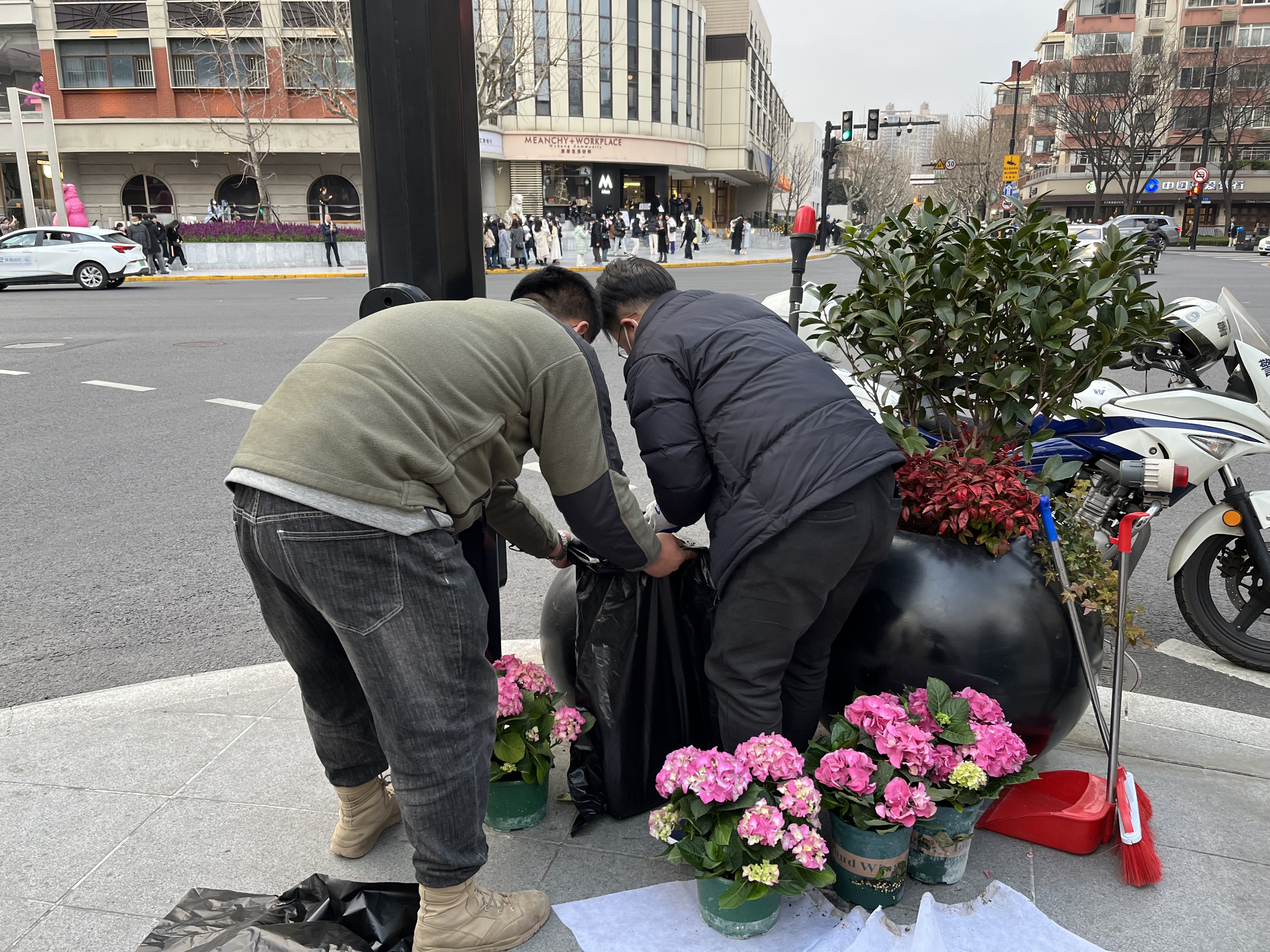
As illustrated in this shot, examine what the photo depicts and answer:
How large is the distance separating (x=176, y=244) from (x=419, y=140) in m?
29.2

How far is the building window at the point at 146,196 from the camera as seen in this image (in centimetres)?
4394

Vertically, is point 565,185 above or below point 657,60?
below

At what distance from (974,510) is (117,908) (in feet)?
8.31

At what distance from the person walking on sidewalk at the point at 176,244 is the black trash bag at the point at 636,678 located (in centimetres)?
2875

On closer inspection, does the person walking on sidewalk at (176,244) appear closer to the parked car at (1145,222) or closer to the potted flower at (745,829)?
the potted flower at (745,829)

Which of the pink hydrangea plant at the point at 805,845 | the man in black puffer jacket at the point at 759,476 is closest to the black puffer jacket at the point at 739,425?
the man in black puffer jacket at the point at 759,476

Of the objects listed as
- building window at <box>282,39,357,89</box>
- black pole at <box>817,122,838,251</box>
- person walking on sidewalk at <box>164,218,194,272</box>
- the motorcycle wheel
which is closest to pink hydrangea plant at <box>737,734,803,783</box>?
the motorcycle wheel

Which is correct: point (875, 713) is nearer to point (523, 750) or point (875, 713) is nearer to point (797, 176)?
point (523, 750)

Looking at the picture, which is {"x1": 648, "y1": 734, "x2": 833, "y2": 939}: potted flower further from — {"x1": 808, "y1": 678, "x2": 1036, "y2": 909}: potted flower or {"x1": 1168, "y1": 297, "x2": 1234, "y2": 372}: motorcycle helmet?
{"x1": 1168, "y1": 297, "x2": 1234, "y2": 372}: motorcycle helmet

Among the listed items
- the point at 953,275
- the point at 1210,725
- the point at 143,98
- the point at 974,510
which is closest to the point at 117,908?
the point at 974,510

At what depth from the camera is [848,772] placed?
2.42 metres

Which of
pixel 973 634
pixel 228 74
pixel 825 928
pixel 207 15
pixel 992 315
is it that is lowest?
pixel 825 928

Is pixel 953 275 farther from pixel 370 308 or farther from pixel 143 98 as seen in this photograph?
pixel 143 98

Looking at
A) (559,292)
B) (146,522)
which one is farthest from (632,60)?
(559,292)
